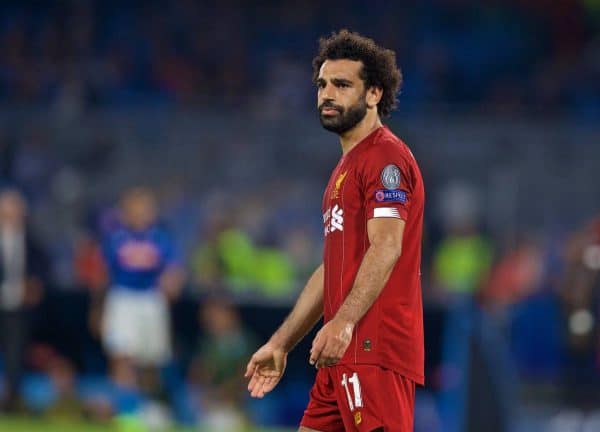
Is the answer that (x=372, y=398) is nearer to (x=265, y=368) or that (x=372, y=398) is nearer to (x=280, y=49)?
(x=265, y=368)

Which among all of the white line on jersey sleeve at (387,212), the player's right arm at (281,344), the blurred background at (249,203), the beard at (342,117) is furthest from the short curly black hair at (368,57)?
the blurred background at (249,203)

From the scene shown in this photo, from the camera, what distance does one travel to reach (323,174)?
1405 cm

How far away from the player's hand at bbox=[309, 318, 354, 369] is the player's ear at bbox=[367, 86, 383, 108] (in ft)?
3.04

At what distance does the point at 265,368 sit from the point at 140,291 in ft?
23.4

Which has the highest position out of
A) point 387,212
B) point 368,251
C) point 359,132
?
point 359,132

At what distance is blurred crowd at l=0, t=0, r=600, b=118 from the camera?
17.3m

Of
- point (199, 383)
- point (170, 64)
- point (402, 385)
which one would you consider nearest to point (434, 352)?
point (199, 383)

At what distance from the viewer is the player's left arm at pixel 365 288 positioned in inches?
178

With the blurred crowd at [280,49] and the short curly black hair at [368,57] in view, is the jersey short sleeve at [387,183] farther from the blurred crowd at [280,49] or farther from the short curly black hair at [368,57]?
the blurred crowd at [280,49]

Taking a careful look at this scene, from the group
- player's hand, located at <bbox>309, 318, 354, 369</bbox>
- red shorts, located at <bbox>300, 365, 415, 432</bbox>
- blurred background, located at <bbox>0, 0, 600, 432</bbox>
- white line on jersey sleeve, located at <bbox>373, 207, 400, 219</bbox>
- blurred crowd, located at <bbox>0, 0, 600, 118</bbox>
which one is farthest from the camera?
blurred crowd, located at <bbox>0, 0, 600, 118</bbox>

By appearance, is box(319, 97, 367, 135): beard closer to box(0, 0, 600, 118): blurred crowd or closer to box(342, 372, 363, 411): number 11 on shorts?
box(342, 372, 363, 411): number 11 on shorts

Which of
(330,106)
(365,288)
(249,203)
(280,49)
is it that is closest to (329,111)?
(330,106)

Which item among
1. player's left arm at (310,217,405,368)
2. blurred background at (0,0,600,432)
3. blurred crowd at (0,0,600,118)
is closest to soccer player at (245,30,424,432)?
player's left arm at (310,217,405,368)

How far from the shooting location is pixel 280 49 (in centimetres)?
1858
